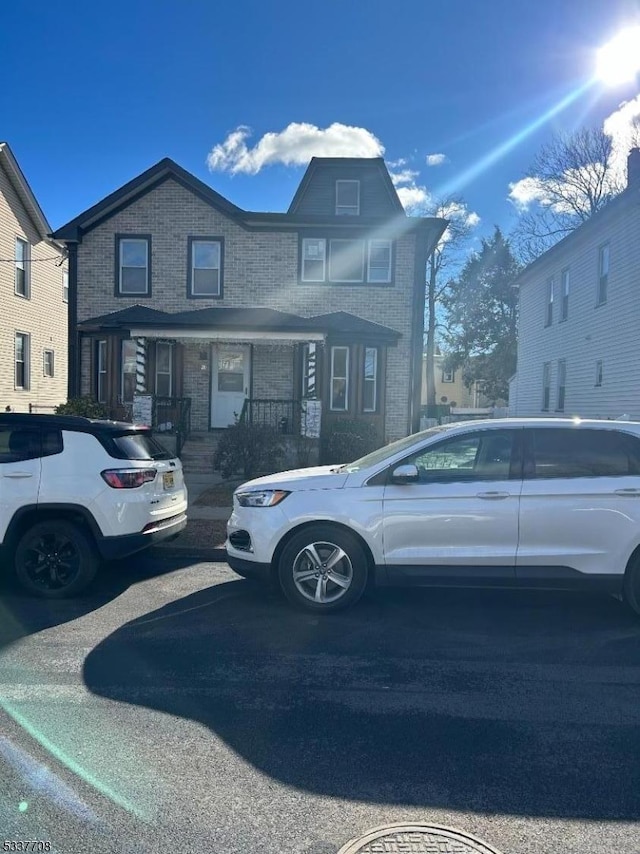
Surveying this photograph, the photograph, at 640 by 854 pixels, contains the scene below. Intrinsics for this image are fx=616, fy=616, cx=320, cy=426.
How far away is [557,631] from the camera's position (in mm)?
4965

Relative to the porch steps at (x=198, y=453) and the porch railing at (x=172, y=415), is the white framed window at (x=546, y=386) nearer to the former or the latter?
the porch steps at (x=198, y=453)

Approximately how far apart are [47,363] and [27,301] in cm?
271

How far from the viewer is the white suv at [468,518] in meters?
5.09

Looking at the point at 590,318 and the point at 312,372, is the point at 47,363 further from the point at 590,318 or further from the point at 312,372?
the point at 590,318

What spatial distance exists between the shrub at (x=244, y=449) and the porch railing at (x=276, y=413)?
8.77 ft

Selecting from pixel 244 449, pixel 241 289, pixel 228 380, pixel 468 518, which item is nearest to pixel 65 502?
pixel 468 518

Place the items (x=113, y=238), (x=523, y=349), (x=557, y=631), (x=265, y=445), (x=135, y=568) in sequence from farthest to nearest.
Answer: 1. (x=523, y=349)
2. (x=113, y=238)
3. (x=265, y=445)
4. (x=135, y=568)
5. (x=557, y=631)

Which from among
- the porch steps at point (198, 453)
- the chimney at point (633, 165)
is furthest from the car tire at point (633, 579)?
the chimney at point (633, 165)

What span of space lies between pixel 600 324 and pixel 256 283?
9.70 m

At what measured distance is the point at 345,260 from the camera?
53.4 feet

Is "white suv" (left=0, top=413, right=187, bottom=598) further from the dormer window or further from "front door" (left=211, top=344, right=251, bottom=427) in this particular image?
the dormer window

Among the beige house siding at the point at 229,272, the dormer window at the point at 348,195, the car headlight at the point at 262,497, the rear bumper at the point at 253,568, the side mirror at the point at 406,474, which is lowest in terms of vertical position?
the rear bumper at the point at 253,568

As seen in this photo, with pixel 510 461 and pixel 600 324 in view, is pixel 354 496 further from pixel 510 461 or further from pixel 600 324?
A: pixel 600 324

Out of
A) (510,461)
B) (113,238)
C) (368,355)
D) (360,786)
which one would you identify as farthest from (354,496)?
(113,238)
